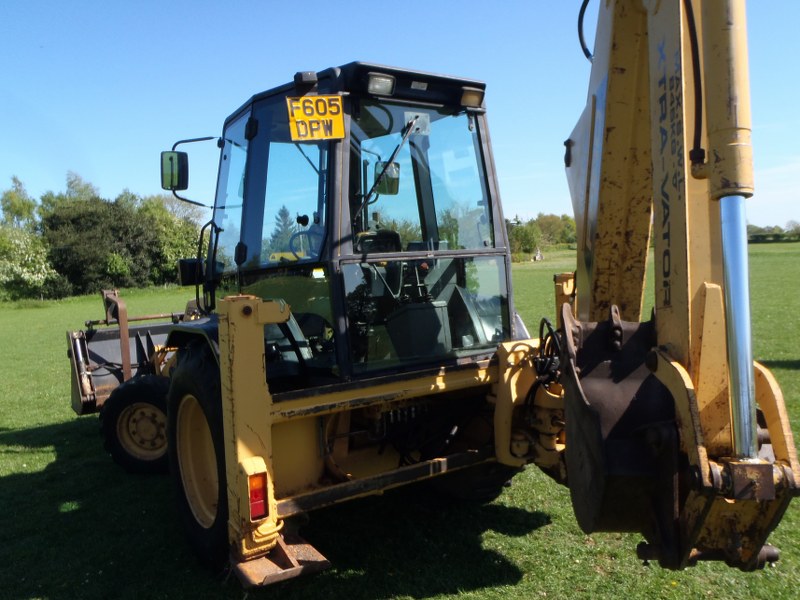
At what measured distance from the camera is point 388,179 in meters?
3.94

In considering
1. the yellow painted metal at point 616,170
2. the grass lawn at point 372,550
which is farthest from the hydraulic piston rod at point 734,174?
the grass lawn at point 372,550

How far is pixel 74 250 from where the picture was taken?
41875 mm

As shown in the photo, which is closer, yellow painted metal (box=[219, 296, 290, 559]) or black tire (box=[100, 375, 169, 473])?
yellow painted metal (box=[219, 296, 290, 559])

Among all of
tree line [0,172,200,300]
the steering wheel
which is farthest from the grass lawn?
tree line [0,172,200,300]

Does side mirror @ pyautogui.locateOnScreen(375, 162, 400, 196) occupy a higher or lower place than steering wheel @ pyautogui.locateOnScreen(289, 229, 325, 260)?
Answer: higher

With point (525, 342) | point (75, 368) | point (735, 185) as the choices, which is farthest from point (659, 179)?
point (75, 368)

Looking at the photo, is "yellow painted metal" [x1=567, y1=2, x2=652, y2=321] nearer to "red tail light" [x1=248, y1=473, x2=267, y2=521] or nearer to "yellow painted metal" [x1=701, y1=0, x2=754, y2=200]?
"yellow painted metal" [x1=701, y1=0, x2=754, y2=200]

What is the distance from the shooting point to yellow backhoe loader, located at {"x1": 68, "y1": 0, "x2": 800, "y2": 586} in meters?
2.25

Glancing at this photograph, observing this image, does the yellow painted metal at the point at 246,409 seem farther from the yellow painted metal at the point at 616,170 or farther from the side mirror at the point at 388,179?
the yellow painted metal at the point at 616,170

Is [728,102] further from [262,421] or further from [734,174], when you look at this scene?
[262,421]

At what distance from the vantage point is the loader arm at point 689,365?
2143 millimetres

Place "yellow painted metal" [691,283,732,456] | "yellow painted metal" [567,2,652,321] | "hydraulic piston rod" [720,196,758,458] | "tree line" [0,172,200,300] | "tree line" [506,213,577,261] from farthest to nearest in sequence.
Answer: "tree line" [506,213,577,261]
"tree line" [0,172,200,300]
"yellow painted metal" [567,2,652,321]
"yellow painted metal" [691,283,732,456]
"hydraulic piston rod" [720,196,758,458]

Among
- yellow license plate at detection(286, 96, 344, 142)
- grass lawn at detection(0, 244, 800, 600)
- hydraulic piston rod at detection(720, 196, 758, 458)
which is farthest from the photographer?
grass lawn at detection(0, 244, 800, 600)

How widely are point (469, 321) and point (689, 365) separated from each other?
1835mm
